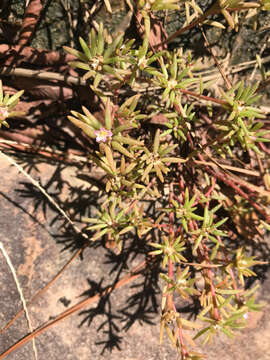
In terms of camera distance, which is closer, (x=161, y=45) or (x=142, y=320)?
(x=161, y=45)

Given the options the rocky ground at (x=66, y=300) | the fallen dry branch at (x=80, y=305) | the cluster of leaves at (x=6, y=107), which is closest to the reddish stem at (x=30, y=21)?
the cluster of leaves at (x=6, y=107)

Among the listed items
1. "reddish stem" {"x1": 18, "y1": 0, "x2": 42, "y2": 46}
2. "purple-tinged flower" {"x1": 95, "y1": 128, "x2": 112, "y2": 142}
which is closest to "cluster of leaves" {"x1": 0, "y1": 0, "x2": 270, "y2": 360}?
"purple-tinged flower" {"x1": 95, "y1": 128, "x2": 112, "y2": 142}

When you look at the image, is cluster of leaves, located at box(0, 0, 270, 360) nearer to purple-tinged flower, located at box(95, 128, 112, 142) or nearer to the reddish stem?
purple-tinged flower, located at box(95, 128, 112, 142)

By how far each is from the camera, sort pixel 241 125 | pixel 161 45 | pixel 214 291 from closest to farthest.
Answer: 1. pixel 241 125
2. pixel 214 291
3. pixel 161 45

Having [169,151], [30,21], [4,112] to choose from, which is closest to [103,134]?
[169,151]

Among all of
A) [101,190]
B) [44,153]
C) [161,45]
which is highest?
[161,45]

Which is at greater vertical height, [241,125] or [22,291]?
[241,125]

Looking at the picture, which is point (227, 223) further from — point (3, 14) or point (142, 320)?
point (3, 14)

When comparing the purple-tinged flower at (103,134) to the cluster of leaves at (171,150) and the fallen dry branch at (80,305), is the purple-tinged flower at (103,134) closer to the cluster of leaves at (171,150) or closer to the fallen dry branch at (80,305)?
the cluster of leaves at (171,150)

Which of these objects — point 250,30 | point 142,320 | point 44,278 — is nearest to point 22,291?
point 44,278
